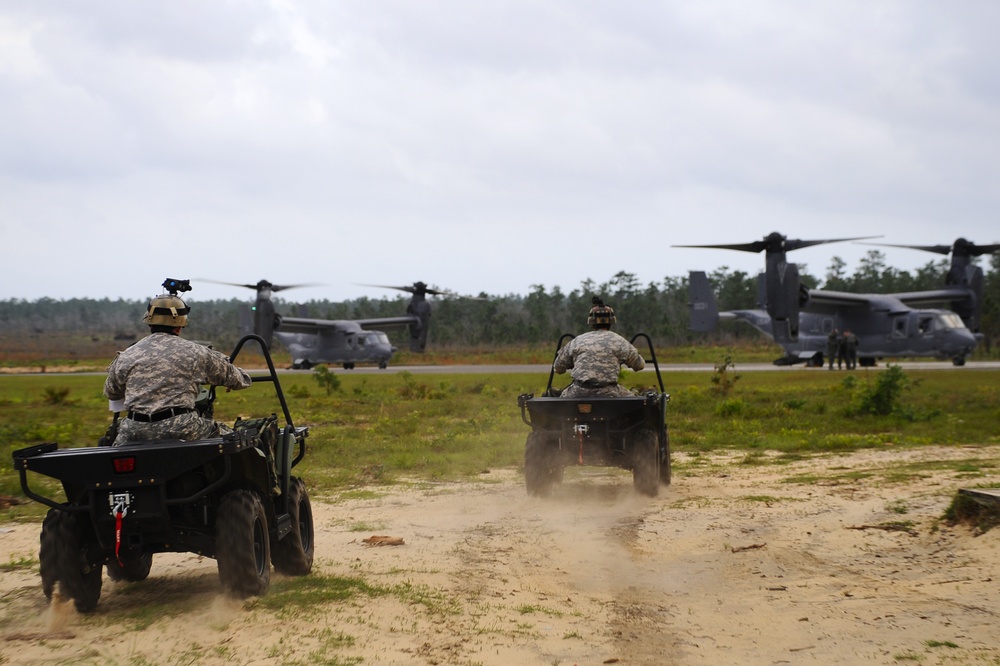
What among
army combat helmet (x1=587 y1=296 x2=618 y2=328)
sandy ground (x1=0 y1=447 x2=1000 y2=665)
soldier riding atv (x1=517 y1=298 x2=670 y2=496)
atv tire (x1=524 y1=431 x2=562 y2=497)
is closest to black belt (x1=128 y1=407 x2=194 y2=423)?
sandy ground (x1=0 y1=447 x2=1000 y2=665)

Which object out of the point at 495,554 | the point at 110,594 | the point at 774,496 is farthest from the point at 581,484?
the point at 110,594

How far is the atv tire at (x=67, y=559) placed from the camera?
230 inches

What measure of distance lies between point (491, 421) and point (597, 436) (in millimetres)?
9219

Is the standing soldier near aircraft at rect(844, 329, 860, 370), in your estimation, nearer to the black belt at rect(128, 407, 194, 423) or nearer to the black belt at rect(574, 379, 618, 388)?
the black belt at rect(574, 379, 618, 388)

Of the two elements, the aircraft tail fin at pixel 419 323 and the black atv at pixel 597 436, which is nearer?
the black atv at pixel 597 436

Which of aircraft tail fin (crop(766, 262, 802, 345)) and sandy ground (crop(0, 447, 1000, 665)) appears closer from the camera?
sandy ground (crop(0, 447, 1000, 665))

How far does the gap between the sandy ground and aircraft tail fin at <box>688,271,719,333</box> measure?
1397 inches

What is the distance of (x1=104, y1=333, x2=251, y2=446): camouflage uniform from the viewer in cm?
604

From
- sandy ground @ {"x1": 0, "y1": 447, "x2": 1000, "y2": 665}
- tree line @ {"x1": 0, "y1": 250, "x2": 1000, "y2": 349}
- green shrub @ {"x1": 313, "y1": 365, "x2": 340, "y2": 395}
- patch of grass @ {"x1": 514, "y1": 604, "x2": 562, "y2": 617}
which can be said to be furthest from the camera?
tree line @ {"x1": 0, "y1": 250, "x2": 1000, "y2": 349}

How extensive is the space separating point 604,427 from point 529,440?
85cm

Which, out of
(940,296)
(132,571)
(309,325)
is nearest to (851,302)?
(940,296)

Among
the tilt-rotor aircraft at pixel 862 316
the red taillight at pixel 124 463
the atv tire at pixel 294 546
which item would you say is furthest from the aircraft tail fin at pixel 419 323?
the red taillight at pixel 124 463

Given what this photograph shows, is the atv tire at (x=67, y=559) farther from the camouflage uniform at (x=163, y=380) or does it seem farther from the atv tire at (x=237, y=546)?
the atv tire at (x=237, y=546)

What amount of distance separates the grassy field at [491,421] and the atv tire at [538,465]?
2.12 m
